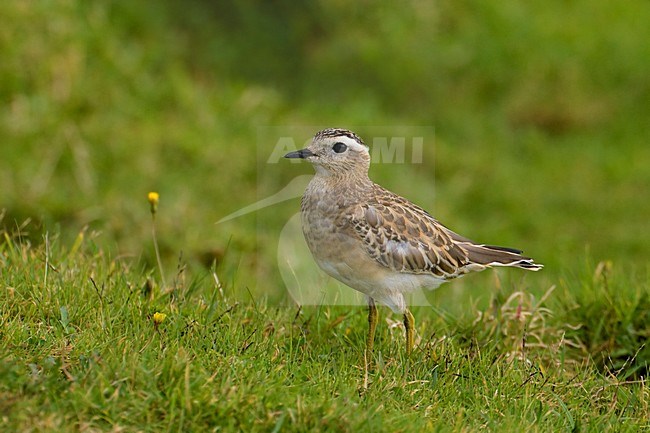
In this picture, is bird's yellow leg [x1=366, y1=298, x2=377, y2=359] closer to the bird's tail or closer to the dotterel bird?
the dotterel bird

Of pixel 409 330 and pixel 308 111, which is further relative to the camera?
pixel 308 111

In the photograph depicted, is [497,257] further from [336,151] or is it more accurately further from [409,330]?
[336,151]

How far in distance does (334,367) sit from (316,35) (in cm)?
1000

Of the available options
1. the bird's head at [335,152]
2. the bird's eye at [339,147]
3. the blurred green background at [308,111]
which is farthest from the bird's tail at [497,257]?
the blurred green background at [308,111]

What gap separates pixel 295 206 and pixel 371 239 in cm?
587

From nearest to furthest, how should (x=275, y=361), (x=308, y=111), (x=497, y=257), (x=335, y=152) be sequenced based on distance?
(x=275, y=361), (x=335, y=152), (x=497, y=257), (x=308, y=111)

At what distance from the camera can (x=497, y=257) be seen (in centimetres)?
677

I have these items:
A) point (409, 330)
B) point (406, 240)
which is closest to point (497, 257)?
point (406, 240)

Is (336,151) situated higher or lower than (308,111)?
higher

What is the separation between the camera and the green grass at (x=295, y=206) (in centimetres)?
517

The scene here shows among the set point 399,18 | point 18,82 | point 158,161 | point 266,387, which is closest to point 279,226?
point 158,161

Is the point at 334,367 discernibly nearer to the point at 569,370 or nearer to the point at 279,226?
the point at 569,370

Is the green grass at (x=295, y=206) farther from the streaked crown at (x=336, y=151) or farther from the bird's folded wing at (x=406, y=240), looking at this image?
the streaked crown at (x=336, y=151)

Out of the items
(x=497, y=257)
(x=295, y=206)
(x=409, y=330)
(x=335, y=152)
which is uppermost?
(x=335, y=152)
